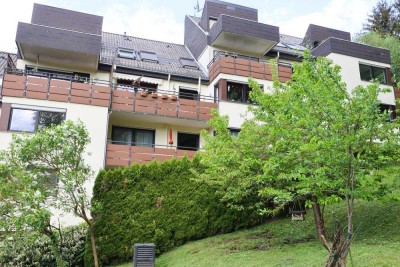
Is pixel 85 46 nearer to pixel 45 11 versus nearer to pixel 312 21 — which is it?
pixel 45 11

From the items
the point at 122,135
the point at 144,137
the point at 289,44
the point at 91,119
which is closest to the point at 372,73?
the point at 289,44

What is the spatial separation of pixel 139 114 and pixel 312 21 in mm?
19344

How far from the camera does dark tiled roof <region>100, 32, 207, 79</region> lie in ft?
75.6

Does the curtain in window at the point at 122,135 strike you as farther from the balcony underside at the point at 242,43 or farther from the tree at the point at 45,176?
the balcony underside at the point at 242,43

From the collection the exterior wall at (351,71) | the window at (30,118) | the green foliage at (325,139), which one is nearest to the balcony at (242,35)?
the exterior wall at (351,71)

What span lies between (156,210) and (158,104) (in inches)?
307

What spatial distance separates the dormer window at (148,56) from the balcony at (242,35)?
4.13 m

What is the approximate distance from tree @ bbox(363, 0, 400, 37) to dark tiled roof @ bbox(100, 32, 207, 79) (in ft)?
83.8

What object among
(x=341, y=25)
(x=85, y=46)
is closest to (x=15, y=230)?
(x=85, y=46)

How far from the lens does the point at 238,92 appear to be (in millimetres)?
22672

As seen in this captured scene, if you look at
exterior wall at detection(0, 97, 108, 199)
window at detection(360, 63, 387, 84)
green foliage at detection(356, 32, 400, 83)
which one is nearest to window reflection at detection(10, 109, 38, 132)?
exterior wall at detection(0, 97, 108, 199)

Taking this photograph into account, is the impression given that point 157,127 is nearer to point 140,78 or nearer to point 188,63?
point 140,78

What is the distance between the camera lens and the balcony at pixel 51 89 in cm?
1783

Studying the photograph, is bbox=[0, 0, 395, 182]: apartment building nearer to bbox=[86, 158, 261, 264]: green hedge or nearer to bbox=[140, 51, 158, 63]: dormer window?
bbox=[140, 51, 158, 63]: dormer window
